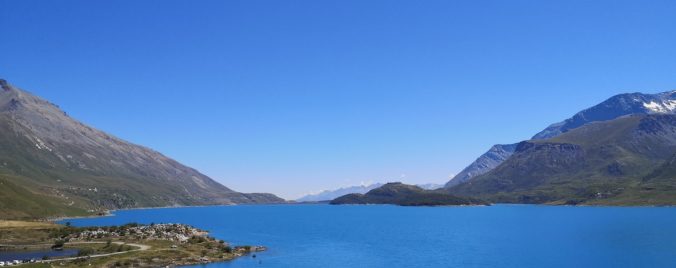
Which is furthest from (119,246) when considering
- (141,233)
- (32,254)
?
(141,233)

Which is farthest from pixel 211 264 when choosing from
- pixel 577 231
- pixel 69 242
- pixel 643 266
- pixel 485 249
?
pixel 577 231

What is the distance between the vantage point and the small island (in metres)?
105

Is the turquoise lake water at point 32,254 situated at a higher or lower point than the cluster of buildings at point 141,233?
lower

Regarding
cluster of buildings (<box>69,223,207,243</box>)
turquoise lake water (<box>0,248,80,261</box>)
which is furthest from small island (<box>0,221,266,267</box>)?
turquoise lake water (<box>0,248,80,261</box>)

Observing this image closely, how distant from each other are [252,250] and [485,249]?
59231mm

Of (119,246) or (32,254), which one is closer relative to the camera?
(32,254)

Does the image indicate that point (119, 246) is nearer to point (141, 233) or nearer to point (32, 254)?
point (32, 254)

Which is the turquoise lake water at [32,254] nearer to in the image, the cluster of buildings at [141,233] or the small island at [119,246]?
the small island at [119,246]

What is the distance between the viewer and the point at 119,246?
123750mm

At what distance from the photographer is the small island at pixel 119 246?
4131 inches

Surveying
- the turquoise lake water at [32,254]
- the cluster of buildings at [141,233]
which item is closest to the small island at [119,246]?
the cluster of buildings at [141,233]

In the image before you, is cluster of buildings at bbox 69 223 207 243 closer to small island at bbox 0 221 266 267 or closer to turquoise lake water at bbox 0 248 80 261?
small island at bbox 0 221 266 267

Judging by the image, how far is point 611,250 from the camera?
447ft

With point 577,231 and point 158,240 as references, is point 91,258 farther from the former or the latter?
point 577,231
